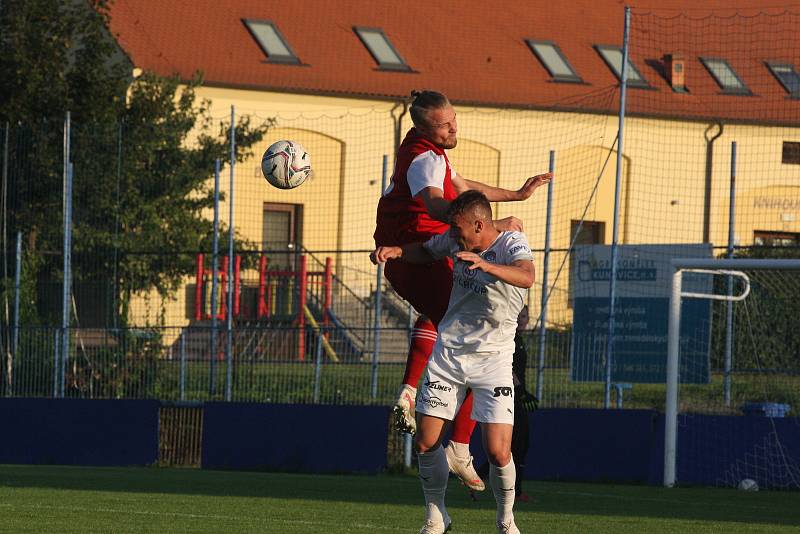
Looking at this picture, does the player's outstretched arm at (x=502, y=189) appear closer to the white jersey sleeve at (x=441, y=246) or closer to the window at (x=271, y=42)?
the white jersey sleeve at (x=441, y=246)

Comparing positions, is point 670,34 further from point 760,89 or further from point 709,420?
point 709,420

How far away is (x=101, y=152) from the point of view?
21.8 meters

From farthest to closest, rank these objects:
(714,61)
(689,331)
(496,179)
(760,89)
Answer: (714,61) → (760,89) → (496,179) → (689,331)

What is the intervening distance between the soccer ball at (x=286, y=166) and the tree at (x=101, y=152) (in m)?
9.63

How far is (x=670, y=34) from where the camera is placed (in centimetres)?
3406

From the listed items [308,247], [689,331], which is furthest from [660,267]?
[308,247]

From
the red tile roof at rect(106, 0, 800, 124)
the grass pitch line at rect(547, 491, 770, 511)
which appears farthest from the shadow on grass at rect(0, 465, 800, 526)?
the red tile roof at rect(106, 0, 800, 124)

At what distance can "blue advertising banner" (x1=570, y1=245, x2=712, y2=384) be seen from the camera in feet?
51.6

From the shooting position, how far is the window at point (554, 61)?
1479 inches

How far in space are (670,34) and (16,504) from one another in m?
25.7

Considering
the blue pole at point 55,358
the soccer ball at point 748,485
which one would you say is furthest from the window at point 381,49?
the soccer ball at point 748,485

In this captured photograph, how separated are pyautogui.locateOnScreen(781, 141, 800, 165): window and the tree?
8.88 m

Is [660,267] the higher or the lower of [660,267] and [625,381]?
the higher

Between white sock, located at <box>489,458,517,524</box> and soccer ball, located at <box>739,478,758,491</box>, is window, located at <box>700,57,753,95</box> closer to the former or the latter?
soccer ball, located at <box>739,478,758,491</box>
